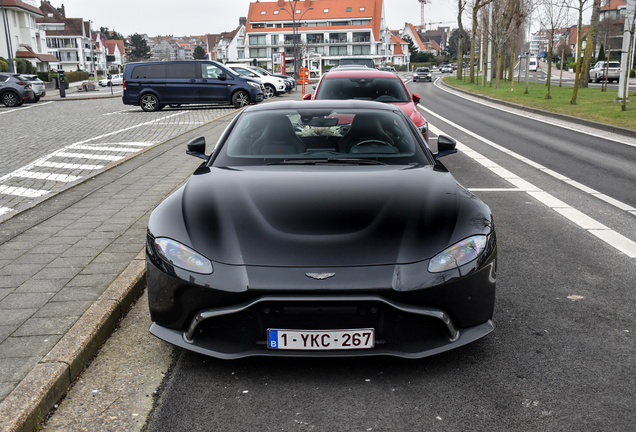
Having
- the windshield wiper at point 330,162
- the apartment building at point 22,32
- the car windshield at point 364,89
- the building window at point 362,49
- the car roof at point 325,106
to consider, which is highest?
the apartment building at point 22,32

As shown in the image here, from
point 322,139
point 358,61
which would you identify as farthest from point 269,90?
point 322,139

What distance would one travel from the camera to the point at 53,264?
16.2ft

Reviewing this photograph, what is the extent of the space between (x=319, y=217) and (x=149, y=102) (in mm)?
22714

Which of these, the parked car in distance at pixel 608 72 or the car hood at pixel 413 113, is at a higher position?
the car hood at pixel 413 113

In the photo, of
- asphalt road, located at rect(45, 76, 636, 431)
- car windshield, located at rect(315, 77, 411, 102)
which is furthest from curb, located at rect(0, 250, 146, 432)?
car windshield, located at rect(315, 77, 411, 102)

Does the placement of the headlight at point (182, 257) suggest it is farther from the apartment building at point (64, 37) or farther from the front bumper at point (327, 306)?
the apartment building at point (64, 37)

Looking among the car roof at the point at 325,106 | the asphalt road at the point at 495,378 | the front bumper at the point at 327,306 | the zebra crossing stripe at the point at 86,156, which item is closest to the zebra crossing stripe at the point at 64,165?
the zebra crossing stripe at the point at 86,156

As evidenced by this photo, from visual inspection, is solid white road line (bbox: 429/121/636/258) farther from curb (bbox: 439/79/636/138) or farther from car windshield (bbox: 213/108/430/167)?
curb (bbox: 439/79/636/138)

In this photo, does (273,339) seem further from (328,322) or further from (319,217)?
(319,217)

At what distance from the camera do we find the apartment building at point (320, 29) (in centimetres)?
11288

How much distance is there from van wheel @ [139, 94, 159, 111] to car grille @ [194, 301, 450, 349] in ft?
74.7

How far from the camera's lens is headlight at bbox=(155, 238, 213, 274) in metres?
3.11

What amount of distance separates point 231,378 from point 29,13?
77.2 meters

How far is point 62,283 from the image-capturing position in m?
4.45
